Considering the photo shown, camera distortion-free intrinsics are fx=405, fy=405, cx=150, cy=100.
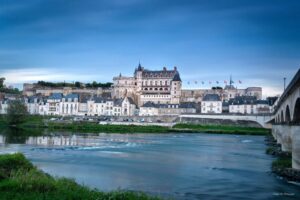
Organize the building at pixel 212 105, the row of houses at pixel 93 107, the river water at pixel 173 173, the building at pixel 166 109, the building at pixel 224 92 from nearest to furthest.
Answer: the river water at pixel 173 173 < the building at pixel 166 109 < the row of houses at pixel 93 107 < the building at pixel 212 105 < the building at pixel 224 92

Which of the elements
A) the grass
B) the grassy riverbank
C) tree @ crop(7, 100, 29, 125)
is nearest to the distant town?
the grass

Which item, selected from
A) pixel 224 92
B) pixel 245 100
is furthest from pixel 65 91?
pixel 245 100

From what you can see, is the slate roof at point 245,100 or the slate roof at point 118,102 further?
the slate roof at point 118,102

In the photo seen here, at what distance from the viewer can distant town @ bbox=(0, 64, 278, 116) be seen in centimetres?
12575

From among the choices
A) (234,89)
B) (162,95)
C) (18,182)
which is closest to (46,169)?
(18,182)

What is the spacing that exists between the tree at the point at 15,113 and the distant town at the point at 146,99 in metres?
15.4

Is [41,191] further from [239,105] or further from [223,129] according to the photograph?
[239,105]

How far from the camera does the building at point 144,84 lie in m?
153

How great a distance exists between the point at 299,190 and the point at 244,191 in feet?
9.90

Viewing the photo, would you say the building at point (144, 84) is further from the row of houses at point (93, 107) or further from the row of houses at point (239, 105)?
the row of houses at point (239, 105)

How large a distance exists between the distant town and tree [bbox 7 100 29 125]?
15360 millimetres

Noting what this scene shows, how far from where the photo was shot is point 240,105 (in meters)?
125

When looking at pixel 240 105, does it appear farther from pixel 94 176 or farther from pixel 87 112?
pixel 94 176

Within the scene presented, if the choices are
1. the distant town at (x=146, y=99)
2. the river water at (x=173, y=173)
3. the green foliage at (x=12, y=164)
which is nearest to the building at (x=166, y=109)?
the distant town at (x=146, y=99)
